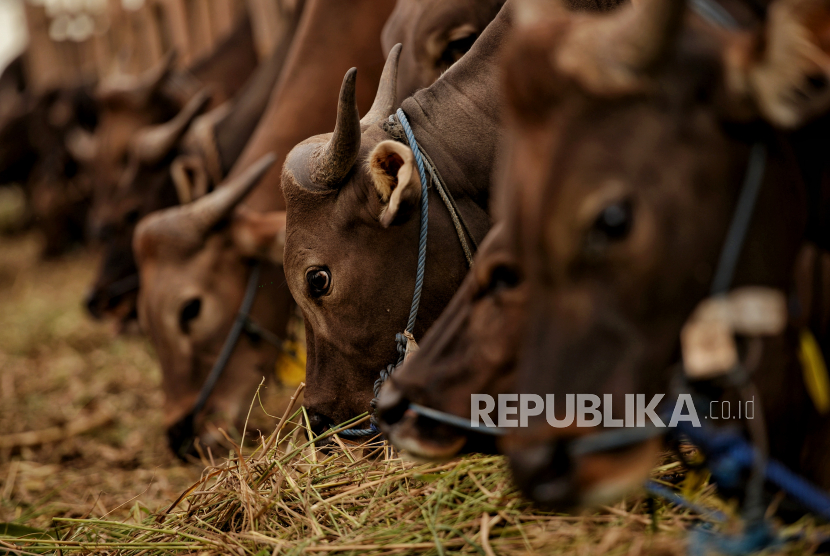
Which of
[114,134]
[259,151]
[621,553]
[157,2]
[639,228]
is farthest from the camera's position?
[157,2]

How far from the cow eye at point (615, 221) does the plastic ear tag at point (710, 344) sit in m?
0.23

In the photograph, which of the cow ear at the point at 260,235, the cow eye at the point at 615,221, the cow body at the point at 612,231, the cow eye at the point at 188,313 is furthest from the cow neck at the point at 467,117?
the cow eye at the point at 188,313

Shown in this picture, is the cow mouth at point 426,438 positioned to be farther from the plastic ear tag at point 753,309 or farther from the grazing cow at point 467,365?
the plastic ear tag at point 753,309

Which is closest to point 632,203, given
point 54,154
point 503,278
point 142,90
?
point 503,278

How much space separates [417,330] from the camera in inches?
108

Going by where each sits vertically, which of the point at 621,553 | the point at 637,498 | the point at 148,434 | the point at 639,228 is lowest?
the point at 148,434

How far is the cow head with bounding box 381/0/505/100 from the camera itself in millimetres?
3533

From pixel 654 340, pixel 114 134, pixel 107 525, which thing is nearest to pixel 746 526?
pixel 654 340

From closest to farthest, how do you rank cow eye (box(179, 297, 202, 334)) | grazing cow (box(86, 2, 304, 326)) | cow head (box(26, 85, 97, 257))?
cow eye (box(179, 297, 202, 334)) → grazing cow (box(86, 2, 304, 326)) → cow head (box(26, 85, 97, 257))

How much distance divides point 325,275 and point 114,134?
5795 millimetres

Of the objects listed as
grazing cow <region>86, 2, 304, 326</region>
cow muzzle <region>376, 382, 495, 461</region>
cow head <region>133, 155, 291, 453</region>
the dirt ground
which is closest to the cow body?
cow muzzle <region>376, 382, 495, 461</region>

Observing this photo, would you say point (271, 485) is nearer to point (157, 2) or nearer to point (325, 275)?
point (325, 275)

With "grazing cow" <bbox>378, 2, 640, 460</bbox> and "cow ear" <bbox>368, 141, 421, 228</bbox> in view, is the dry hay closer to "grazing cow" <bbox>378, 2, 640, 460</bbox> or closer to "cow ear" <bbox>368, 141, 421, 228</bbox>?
"grazing cow" <bbox>378, 2, 640, 460</bbox>

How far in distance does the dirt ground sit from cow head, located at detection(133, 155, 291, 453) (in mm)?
450
